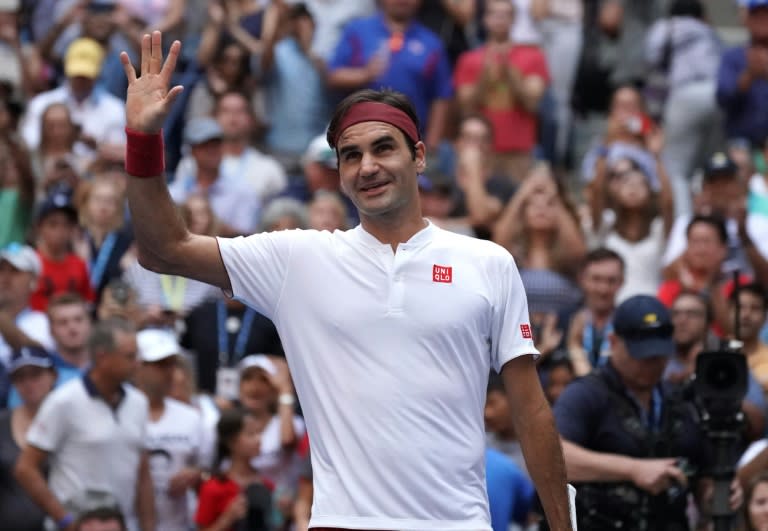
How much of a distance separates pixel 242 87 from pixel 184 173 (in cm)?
154

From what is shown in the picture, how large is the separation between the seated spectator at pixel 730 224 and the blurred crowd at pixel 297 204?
2cm

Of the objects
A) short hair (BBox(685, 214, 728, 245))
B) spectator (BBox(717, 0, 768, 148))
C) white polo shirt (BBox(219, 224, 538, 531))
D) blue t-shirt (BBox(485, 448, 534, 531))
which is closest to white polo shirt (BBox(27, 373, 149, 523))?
blue t-shirt (BBox(485, 448, 534, 531))

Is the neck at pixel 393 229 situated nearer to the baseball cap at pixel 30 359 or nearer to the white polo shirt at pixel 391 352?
the white polo shirt at pixel 391 352

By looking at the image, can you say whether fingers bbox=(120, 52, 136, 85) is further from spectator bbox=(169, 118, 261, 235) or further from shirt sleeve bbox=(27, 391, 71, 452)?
spectator bbox=(169, 118, 261, 235)

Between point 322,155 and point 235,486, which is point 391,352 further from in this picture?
point 322,155

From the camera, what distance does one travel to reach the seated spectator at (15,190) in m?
13.4

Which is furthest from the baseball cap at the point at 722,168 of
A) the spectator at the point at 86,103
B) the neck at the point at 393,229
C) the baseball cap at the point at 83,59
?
the neck at the point at 393,229

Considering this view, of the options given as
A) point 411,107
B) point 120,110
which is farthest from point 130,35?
point 411,107

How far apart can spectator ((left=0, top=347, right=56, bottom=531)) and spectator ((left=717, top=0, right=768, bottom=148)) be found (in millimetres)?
5837

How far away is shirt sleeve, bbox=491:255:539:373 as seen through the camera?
5.64m

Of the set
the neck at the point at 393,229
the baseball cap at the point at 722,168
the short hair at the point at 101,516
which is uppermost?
the baseball cap at the point at 722,168

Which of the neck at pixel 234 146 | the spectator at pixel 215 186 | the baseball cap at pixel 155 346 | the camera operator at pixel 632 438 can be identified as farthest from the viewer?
the neck at pixel 234 146

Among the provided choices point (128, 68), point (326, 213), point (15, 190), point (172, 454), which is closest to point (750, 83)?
point (326, 213)

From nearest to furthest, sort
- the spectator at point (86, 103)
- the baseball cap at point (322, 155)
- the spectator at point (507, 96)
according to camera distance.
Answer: the baseball cap at point (322, 155) → the spectator at point (507, 96) → the spectator at point (86, 103)
